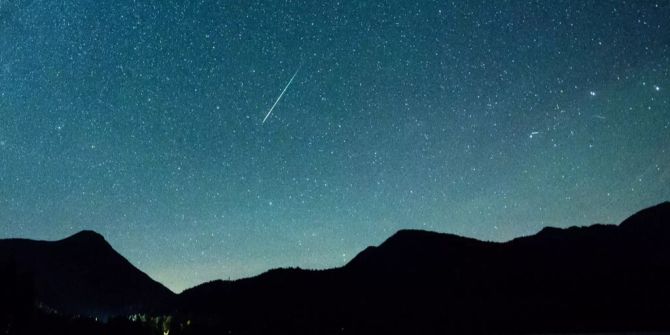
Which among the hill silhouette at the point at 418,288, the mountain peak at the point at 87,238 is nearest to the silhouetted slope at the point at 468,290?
the hill silhouette at the point at 418,288

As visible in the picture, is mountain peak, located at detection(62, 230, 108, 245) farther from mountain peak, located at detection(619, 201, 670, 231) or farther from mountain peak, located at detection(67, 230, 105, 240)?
mountain peak, located at detection(619, 201, 670, 231)

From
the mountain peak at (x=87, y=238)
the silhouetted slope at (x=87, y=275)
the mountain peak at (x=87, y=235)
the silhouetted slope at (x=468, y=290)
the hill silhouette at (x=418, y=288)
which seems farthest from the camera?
the mountain peak at (x=87, y=235)

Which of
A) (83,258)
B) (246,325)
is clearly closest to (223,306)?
(246,325)

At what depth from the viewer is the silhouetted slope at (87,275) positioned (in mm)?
52875

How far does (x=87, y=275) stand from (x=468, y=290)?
5184 cm

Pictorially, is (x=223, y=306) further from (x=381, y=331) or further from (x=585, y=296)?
(x=585, y=296)

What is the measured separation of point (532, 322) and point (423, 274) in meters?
22.7

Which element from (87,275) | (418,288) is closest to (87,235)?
(87,275)

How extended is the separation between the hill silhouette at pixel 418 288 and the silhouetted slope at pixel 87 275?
17 centimetres

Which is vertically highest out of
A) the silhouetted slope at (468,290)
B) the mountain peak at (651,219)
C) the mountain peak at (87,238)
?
the mountain peak at (87,238)

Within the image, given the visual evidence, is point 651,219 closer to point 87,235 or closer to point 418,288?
point 418,288

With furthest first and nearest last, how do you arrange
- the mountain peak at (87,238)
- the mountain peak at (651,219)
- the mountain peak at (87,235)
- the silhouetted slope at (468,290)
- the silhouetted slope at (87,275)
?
the mountain peak at (87,235) < the mountain peak at (87,238) < the mountain peak at (651,219) < the silhouetted slope at (87,275) < the silhouetted slope at (468,290)

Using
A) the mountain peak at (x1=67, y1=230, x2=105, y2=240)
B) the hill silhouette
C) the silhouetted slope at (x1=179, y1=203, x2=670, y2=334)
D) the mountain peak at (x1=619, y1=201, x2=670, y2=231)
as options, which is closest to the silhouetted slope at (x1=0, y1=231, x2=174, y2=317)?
the mountain peak at (x1=67, y1=230, x2=105, y2=240)

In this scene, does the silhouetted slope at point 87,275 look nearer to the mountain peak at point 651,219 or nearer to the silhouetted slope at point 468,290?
the silhouetted slope at point 468,290
